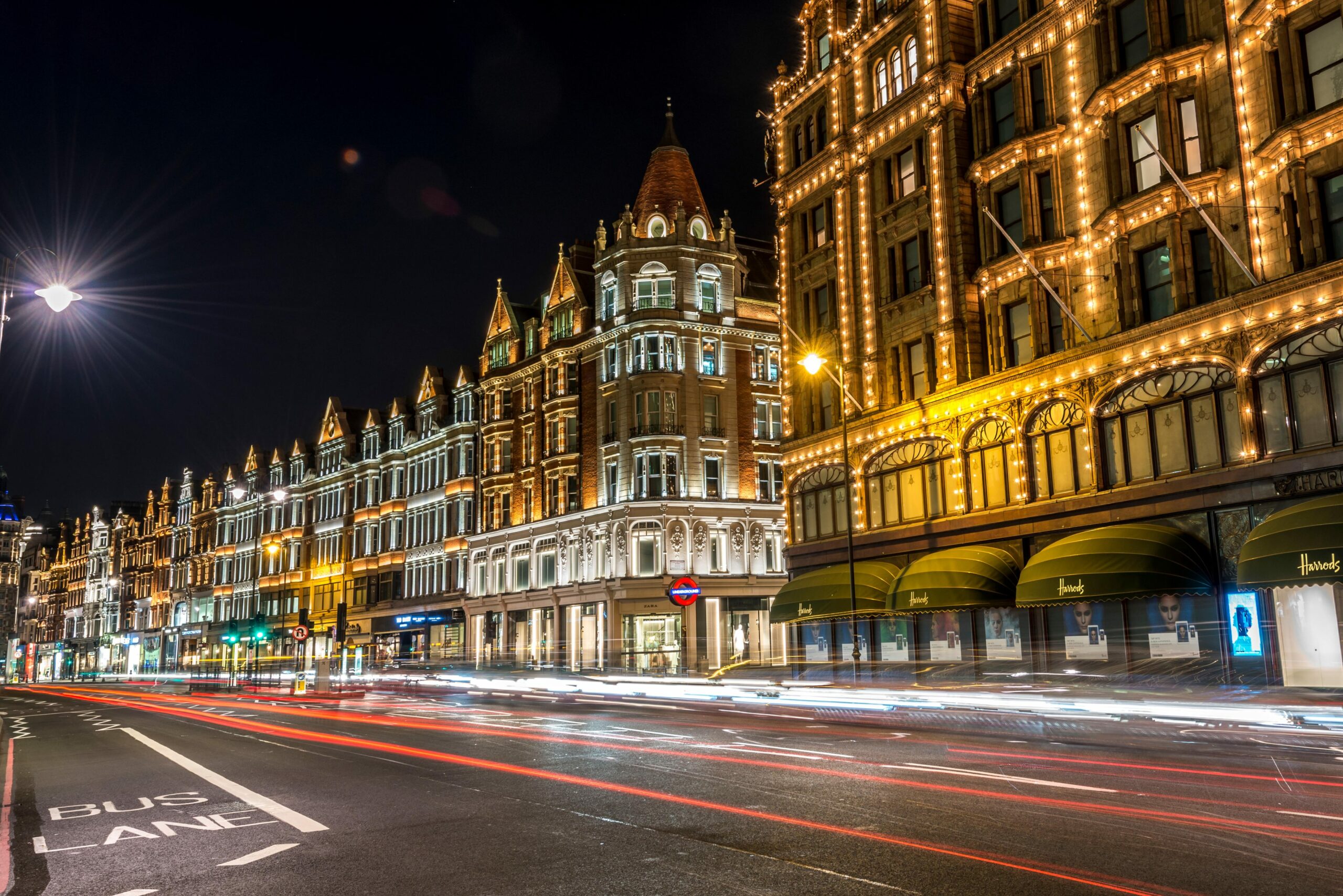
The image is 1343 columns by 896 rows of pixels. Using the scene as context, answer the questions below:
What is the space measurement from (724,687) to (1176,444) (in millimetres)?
14891

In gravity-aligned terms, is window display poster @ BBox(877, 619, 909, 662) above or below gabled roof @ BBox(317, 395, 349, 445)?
below

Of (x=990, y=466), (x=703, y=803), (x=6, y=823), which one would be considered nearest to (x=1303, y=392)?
(x=990, y=466)

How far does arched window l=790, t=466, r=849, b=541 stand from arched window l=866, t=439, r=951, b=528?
1650 mm

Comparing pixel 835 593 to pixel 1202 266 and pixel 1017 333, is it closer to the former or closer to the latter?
pixel 1017 333

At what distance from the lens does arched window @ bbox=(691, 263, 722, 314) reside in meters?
60.6

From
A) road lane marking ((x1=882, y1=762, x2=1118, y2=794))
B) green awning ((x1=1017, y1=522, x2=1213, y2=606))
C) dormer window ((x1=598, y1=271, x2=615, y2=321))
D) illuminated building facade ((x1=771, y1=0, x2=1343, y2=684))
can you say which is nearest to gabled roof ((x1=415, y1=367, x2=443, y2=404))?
dormer window ((x1=598, y1=271, x2=615, y2=321))

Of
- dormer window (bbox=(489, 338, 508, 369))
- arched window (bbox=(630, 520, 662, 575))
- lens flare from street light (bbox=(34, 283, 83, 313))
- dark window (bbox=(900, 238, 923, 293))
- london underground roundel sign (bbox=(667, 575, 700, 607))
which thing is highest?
dormer window (bbox=(489, 338, 508, 369))

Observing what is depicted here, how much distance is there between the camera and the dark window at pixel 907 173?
1476 inches

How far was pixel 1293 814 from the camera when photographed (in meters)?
10.3

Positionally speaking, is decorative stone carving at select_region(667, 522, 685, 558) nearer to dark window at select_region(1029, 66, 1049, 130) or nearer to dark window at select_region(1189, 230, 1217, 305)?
Result: dark window at select_region(1029, 66, 1049, 130)

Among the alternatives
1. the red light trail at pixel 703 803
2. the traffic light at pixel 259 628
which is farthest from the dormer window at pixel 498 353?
the red light trail at pixel 703 803

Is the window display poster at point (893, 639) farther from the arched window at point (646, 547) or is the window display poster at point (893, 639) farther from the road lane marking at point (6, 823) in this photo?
the road lane marking at point (6, 823)

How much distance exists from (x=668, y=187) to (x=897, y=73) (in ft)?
81.1

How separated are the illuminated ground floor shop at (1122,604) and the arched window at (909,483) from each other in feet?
4.79
